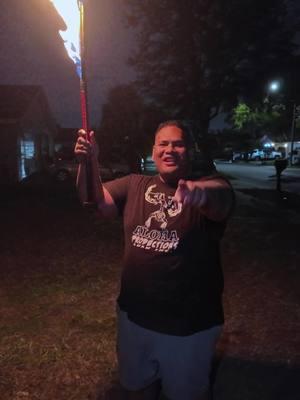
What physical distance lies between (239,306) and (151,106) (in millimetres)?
24455

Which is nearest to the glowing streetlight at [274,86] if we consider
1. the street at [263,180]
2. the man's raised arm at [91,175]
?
the street at [263,180]

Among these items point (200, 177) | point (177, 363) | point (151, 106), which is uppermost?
point (151, 106)

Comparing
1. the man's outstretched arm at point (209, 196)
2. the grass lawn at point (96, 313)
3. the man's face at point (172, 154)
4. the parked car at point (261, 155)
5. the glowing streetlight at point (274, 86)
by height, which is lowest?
the grass lawn at point (96, 313)

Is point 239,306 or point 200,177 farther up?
point 200,177

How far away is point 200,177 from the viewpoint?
2.56 meters

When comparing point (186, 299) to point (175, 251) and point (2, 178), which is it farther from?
point (2, 178)

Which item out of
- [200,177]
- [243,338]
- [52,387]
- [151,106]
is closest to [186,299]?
[200,177]

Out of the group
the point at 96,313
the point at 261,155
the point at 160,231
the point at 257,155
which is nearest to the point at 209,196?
the point at 160,231

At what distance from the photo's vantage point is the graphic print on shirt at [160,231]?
247cm

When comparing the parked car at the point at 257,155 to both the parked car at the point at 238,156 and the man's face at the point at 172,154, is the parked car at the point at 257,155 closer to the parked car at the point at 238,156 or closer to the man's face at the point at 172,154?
the parked car at the point at 238,156

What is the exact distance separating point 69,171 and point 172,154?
21.0 metres

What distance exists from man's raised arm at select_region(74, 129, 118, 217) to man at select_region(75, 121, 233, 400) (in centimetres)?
2

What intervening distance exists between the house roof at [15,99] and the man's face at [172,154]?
2045 cm

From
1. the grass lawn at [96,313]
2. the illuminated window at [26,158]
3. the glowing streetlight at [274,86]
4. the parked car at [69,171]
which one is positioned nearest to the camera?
the grass lawn at [96,313]
